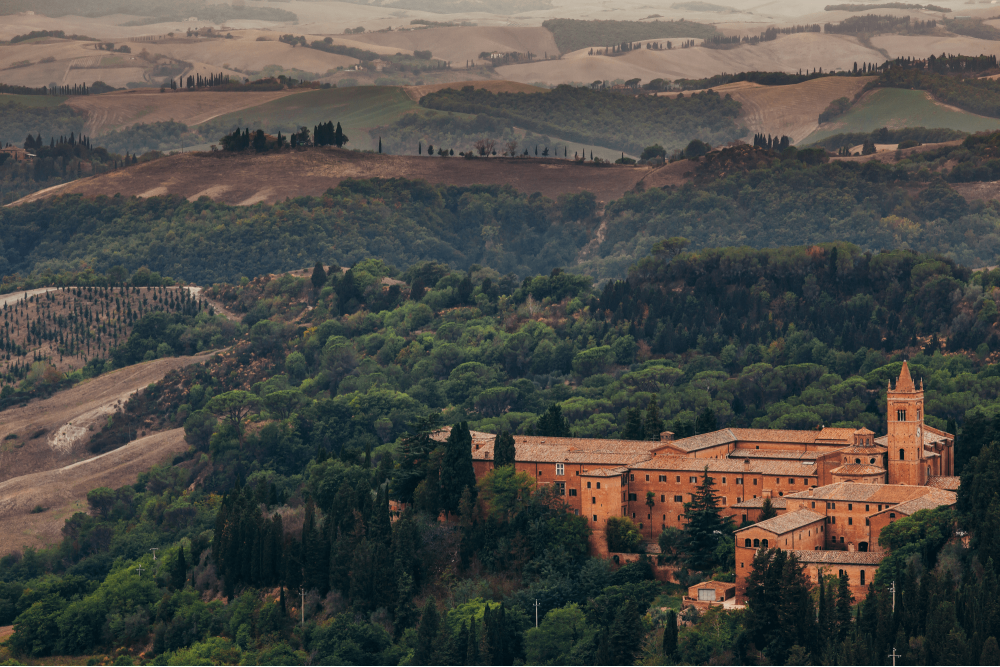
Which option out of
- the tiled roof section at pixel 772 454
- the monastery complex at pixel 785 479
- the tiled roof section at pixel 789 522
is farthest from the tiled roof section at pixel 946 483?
the tiled roof section at pixel 789 522

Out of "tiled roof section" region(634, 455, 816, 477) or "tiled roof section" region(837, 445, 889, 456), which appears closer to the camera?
"tiled roof section" region(634, 455, 816, 477)

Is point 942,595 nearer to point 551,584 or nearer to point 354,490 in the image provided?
point 551,584

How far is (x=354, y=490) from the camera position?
3937 inches

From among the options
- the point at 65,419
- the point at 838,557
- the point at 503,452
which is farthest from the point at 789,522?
the point at 65,419

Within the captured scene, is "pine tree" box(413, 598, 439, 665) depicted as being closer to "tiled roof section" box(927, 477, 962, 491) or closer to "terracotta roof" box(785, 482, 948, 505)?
"terracotta roof" box(785, 482, 948, 505)

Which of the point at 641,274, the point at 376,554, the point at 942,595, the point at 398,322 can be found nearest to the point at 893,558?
the point at 942,595

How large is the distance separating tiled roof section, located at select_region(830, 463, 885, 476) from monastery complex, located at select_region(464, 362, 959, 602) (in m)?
0.07

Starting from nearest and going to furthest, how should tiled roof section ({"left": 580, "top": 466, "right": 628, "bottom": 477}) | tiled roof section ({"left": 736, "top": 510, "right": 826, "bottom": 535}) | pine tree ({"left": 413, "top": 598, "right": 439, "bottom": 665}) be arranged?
tiled roof section ({"left": 736, "top": 510, "right": 826, "bottom": 535}) < pine tree ({"left": 413, "top": 598, "right": 439, "bottom": 665}) < tiled roof section ({"left": 580, "top": 466, "right": 628, "bottom": 477})

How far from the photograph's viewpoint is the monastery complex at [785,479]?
84.9m

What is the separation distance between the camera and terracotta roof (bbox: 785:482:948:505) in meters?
86.6

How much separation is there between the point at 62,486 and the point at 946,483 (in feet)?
269

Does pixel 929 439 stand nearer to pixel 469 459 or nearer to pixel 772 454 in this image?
pixel 772 454

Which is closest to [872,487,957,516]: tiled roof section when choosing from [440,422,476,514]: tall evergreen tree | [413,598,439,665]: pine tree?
[440,422,476,514]: tall evergreen tree

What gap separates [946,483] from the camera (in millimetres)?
91562
